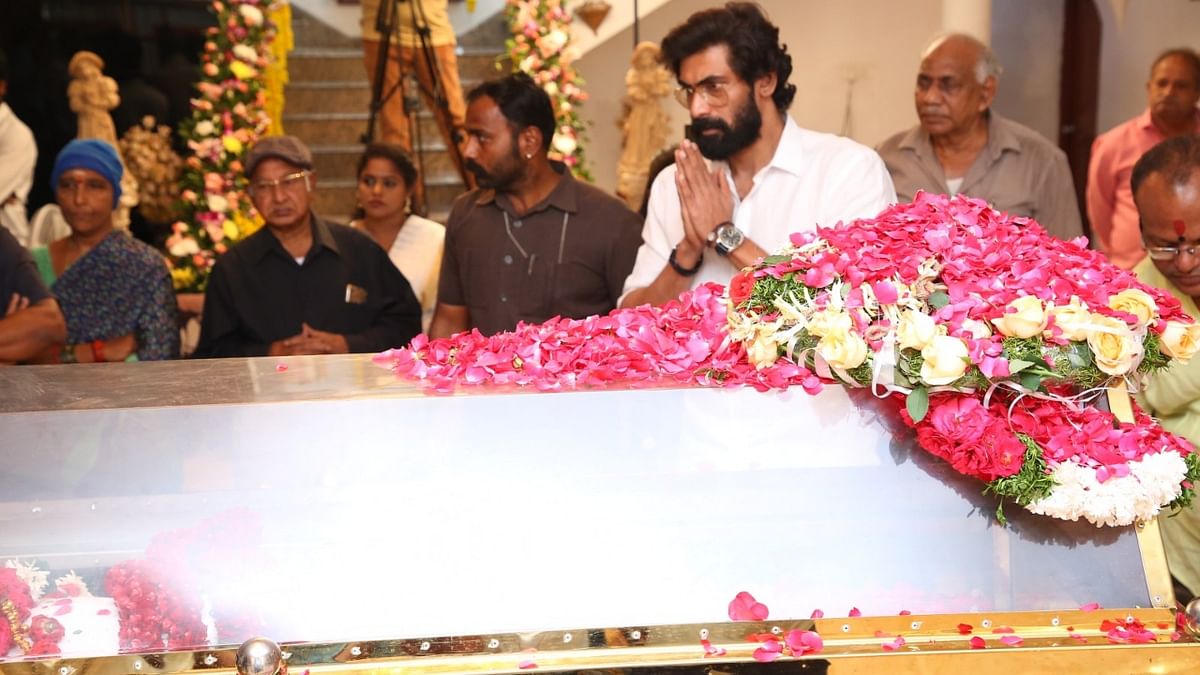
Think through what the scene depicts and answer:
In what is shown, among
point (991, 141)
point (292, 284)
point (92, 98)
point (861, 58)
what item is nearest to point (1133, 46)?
point (861, 58)

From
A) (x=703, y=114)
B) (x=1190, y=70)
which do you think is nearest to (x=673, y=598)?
(x=703, y=114)

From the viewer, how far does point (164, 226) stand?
26.3 ft

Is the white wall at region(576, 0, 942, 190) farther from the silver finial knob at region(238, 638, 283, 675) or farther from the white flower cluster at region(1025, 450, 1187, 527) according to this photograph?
the silver finial knob at region(238, 638, 283, 675)

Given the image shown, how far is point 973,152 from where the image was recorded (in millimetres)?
4730

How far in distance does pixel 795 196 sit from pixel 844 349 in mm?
1412

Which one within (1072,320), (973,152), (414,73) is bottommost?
(1072,320)

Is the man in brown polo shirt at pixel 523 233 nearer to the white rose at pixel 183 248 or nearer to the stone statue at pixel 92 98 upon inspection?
the white rose at pixel 183 248

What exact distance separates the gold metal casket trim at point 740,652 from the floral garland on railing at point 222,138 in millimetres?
5460

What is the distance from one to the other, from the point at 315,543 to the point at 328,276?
2673 millimetres

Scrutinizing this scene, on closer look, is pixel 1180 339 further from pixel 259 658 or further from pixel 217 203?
pixel 217 203

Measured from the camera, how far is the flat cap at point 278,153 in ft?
15.2

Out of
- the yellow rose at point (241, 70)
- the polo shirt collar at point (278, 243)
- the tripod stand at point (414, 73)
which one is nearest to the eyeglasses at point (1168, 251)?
the polo shirt collar at point (278, 243)

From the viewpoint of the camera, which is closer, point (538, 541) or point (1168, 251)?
point (538, 541)

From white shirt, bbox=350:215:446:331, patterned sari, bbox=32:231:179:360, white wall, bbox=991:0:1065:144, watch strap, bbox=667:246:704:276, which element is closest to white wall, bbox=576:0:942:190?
white wall, bbox=991:0:1065:144
